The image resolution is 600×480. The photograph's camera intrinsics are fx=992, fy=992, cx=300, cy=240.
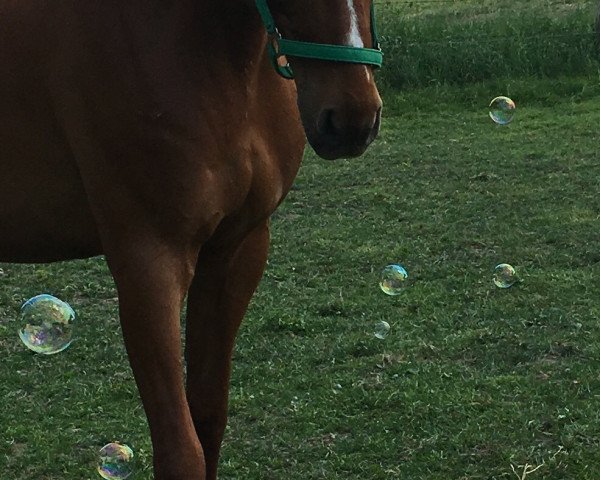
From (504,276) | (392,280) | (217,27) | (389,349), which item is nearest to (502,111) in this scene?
(504,276)

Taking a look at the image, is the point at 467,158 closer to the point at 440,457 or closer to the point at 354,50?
the point at 440,457

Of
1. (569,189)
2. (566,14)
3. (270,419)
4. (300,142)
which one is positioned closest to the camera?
(300,142)

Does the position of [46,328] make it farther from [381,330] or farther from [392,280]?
[392,280]

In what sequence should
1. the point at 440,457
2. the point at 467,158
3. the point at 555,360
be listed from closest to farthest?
the point at 440,457
the point at 555,360
the point at 467,158

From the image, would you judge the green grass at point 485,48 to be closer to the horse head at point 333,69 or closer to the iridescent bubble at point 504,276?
the iridescent bubble at point 504,276

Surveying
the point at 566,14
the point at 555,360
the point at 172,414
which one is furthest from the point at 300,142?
the point at 566,14

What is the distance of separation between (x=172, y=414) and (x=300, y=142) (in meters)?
0.78

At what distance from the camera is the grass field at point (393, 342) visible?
329 cm

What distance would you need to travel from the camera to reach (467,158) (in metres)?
7.34

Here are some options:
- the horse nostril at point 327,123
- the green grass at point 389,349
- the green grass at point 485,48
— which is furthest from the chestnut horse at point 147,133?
the green grass at point 485,48

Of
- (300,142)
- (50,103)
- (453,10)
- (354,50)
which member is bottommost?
(453,10)

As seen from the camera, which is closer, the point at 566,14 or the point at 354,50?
the point at 354,50

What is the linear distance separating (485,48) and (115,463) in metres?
7.22

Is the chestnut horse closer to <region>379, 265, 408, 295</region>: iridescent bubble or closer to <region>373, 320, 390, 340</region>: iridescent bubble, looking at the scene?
<region>373, 320, 390, 340</region>: iridescent bubble
